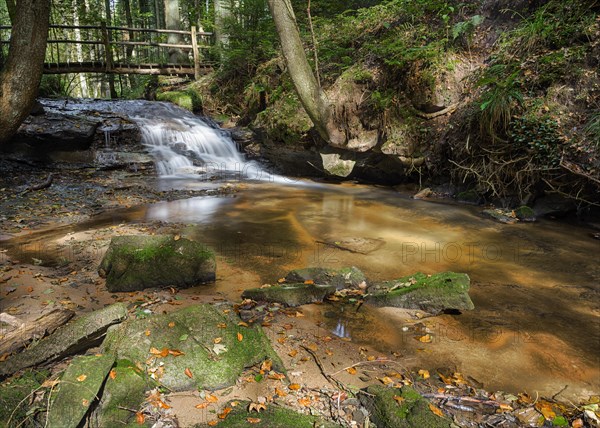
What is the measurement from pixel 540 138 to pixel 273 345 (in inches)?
243

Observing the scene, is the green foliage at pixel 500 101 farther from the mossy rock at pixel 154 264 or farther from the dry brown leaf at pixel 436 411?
the dry brown leaf at pixel 436 411

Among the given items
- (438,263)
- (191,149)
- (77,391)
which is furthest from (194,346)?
(191,149)

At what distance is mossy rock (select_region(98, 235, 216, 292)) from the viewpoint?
13.3 ft

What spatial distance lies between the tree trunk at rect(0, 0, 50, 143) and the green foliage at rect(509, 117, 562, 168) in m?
8.55

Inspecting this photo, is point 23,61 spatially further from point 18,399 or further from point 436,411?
point 436,411

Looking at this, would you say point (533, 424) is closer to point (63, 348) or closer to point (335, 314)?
point (335, 314)

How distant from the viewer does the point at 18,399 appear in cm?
221

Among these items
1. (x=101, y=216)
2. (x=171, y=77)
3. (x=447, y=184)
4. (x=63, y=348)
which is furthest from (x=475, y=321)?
(x=171, y=77)

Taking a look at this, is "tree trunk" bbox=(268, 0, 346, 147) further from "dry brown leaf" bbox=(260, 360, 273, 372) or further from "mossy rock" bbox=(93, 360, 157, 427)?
"mossy rock" bbox=(93, 360, 157, 427)

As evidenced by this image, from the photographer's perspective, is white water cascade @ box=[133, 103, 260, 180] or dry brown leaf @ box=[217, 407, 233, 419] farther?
white water cascade @ box=[133, 103, 260, 180]

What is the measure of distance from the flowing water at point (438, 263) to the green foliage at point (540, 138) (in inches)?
46.0

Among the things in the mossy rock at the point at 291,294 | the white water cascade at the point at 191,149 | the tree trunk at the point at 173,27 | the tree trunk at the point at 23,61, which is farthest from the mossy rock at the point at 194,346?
the tree trunk at the point at 173,27

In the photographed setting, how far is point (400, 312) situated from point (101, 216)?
222 inches

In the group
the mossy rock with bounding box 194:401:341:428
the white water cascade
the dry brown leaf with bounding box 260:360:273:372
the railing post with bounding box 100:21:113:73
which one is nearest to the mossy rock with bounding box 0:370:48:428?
the mossy rock with bounding box 194:401:341:428
